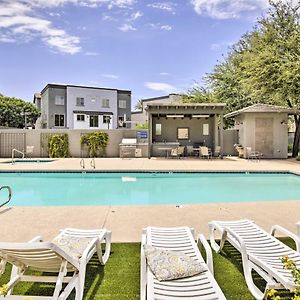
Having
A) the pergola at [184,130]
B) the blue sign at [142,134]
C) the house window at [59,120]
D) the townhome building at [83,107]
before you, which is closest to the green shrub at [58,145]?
the blue sign at [142,134]

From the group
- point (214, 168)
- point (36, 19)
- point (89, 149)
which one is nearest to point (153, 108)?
point (89, 149)

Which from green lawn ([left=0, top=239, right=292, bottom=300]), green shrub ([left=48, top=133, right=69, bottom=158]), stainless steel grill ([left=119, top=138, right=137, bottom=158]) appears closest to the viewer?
green lawn ([left=0, top=239, right=292, bottom=300])

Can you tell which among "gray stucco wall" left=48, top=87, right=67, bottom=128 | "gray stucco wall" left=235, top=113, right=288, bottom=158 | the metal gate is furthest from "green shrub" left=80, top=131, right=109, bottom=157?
"gray stucco wall" left=48, top=87, right=67, bottom=128

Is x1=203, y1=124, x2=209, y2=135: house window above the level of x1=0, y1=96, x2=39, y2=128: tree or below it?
below

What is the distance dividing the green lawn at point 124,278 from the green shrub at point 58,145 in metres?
16.0

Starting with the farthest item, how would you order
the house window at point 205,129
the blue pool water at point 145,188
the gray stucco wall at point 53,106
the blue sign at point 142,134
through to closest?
the gray stucco wall at point 53,106
the house window at point 205,129
the blue sign at point 142,134
the blue pool water at point 145,188

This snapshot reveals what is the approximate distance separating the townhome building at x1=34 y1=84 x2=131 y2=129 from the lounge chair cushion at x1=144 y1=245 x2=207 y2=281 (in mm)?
31922

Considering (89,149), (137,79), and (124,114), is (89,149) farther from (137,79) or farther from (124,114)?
(137,79)

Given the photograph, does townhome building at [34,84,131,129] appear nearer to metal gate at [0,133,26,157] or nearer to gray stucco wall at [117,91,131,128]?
gray stucco wall at [117,91,131,128]

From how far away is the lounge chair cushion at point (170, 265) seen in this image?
2.67 m

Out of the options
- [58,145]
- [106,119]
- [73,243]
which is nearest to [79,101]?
[106,119]

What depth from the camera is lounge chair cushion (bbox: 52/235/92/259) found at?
3.14 meters

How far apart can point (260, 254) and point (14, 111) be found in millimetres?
40446

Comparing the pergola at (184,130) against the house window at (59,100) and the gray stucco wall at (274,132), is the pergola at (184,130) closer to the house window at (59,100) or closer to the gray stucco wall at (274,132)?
the gray stucco wall at (274,132)
